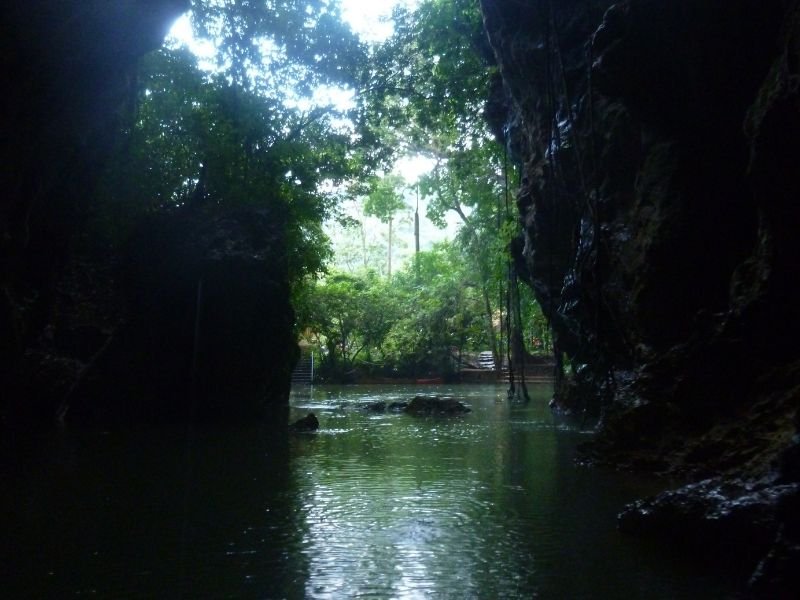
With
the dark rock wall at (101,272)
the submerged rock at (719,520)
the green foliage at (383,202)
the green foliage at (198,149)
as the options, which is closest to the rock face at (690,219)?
the submerged rock at (719,520)

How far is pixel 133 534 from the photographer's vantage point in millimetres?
4684

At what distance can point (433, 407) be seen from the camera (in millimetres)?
15617

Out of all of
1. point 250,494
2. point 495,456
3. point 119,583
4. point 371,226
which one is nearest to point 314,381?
point 495,456

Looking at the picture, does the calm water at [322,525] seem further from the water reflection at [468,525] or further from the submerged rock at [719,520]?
the submerged rock at [719,520]

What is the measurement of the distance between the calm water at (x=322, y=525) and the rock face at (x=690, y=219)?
0.95 m

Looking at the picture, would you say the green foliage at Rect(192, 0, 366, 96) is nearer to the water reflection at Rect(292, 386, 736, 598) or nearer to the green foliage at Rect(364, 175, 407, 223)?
the water reflection at Rect(292, 386, 736, 598)

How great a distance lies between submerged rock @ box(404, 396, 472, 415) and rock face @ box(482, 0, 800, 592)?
405 cm

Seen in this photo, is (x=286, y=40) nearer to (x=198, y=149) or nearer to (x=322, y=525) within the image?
(x=198, y=149)

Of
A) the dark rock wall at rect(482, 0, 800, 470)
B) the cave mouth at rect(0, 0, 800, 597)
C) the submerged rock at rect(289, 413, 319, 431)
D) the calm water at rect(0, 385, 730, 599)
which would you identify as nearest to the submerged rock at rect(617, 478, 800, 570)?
the cave mouth at rect(0, 0, 800, 597)

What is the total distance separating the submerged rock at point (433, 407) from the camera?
15.4 metres

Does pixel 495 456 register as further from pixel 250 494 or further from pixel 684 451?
pixel 250 494

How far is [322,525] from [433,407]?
35.3ft

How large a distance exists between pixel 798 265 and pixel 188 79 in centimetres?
1339

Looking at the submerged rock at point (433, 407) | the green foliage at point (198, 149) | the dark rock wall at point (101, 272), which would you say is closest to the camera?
the dark rock wall at point (101, 272)
